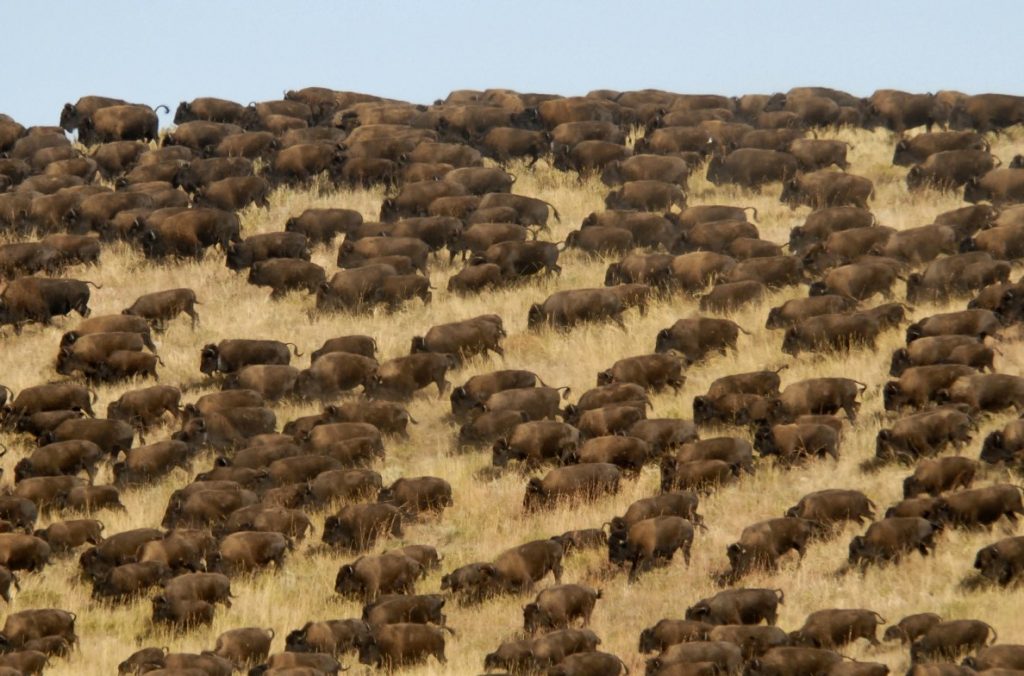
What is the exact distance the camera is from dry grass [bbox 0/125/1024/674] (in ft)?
60.6

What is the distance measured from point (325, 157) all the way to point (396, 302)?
22.0 ft

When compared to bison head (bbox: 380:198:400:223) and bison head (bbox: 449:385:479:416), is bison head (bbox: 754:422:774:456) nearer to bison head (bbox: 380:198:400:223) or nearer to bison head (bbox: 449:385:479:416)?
bison head (bbox: 449:385:479:416)

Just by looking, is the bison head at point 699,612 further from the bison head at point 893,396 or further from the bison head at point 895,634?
→ the bison head at point 893,396

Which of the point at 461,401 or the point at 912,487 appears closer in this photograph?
the point at 912,487

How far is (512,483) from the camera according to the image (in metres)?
22.2

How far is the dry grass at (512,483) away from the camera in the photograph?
60.6 ft

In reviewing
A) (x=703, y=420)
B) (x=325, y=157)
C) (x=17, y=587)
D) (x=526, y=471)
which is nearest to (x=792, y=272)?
(x=703, y=420)

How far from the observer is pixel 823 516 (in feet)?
65.2

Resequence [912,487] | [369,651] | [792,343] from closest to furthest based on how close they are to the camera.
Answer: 1. [369,651]
2. [912,487]
3. [792,343]

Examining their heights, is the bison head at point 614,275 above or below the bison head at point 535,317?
above

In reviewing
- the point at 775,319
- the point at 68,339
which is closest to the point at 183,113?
the point at 68,339

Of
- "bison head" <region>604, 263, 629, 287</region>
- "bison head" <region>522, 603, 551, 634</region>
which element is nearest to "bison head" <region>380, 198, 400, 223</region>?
"bison head" <region>604, 263, 629, 287</region>

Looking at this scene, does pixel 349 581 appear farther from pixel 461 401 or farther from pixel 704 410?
pixel 704 410

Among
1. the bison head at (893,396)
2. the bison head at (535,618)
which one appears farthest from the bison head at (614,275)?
the bison head at (535,618)
